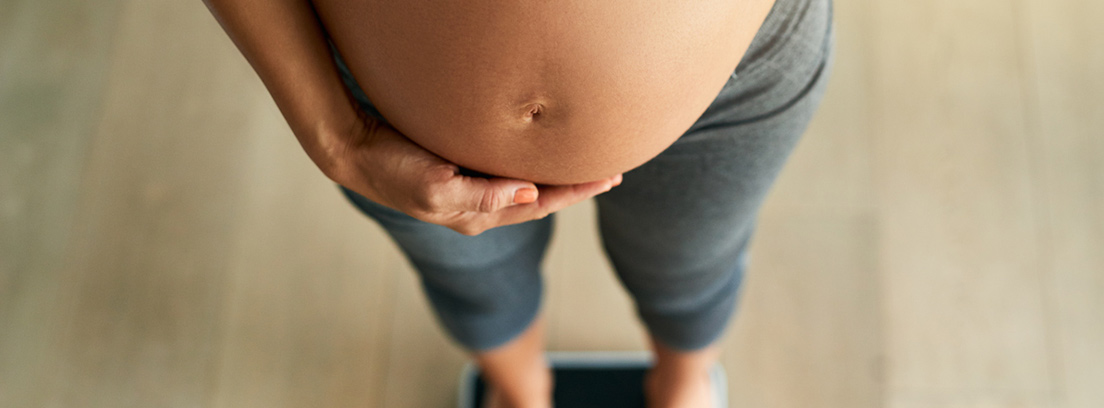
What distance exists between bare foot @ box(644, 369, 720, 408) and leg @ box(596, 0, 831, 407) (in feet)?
0.46

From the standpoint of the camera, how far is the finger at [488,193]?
435mm

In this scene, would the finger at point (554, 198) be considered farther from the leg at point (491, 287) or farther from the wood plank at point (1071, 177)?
the wood plank at point (1071, 177)

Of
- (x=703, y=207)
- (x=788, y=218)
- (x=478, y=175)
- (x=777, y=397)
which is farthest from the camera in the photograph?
(x=788, y=218)

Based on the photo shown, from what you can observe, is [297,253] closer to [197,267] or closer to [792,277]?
[197,267]

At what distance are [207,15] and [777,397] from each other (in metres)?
1.22

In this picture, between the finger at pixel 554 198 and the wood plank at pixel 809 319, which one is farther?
the wood plank at pixel 809 319

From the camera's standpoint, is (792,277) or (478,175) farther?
(792,277)

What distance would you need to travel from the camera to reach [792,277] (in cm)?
117

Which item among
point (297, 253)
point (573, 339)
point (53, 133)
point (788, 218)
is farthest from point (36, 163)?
point (788, 218)

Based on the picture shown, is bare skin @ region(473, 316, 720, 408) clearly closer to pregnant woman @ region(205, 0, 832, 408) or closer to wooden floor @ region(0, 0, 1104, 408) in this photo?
wooden floor @ region(0, 0, 1104, 408)

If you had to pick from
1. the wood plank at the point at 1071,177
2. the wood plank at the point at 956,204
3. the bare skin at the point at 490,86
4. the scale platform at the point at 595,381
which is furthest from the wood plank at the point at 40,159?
the wood plank at the point at 1071,177

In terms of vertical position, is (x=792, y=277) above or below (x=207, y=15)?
below

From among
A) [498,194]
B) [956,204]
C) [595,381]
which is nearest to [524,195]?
[498,194]

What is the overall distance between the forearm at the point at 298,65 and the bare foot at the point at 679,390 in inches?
25.5
